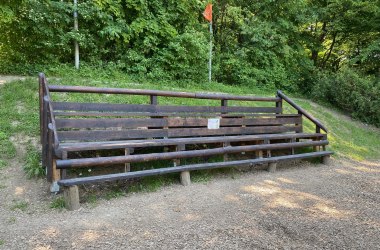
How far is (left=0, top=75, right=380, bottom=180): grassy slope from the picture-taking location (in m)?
Result: 4.94

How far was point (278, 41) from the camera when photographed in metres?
13.6

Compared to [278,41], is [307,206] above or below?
below

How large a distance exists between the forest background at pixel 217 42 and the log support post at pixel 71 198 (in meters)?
6.29

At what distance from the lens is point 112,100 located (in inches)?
259

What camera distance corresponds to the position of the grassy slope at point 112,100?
16.2 feet

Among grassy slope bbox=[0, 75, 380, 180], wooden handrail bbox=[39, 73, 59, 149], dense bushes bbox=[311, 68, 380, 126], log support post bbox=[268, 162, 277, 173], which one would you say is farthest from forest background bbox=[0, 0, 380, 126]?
log support post bbox=[268, 162, 277, 173]

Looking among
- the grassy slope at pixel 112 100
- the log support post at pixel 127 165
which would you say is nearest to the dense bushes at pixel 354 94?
the grassy slope at pixel 112 100

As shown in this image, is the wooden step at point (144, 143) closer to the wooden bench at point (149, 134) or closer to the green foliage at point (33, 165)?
the wooden bench at point (149, 134)

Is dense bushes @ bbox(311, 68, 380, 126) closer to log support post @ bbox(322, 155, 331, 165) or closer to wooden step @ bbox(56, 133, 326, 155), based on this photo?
log support post @ bbox(322, 155, 331, 165)

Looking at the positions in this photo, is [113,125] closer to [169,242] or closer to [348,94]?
[169,242]

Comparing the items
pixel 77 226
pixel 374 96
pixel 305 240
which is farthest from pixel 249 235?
pixel 374 96

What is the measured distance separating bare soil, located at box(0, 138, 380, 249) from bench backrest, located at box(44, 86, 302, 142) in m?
0.83

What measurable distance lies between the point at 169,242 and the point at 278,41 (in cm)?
1253

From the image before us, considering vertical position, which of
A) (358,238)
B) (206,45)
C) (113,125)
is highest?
(206,45)
